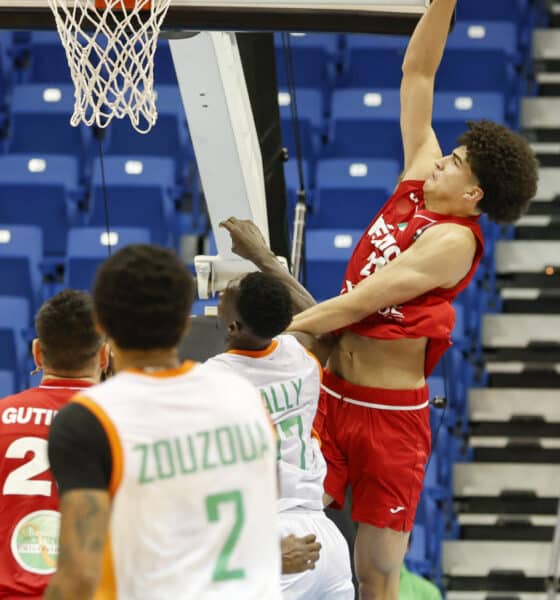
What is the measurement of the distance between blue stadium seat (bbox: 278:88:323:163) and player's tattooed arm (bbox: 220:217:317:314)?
15.6 ft

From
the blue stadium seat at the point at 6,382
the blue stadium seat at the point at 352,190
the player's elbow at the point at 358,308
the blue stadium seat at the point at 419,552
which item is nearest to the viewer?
the player's elbow at the point at 358,308

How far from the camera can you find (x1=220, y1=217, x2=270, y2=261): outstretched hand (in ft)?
16.0

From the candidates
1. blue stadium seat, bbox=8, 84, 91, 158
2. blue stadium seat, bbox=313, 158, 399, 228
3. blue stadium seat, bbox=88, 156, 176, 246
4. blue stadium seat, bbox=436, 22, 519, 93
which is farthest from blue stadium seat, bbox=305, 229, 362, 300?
blue stadium seat, bbox=8, 84, 91, 158

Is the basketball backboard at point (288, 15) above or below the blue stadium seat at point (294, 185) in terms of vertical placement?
above

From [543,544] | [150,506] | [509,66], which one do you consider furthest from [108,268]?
[509,66]

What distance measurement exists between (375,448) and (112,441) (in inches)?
82.9

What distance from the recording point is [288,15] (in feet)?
15.3

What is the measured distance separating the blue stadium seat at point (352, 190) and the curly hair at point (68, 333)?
18.3 feet

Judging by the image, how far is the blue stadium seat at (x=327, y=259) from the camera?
27.6ft

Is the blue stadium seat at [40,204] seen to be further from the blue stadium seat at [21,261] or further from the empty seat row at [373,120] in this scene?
the empty seat row at [373,120]

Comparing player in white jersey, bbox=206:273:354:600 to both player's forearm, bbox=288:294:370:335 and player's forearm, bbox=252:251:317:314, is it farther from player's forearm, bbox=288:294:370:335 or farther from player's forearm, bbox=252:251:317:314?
player's forearm, bbox=252:251:317:314

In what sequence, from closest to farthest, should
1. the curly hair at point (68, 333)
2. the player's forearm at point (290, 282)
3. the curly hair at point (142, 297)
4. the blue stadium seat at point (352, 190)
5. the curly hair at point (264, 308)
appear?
the curly hair at point (142, 297) → the curly hair at point (68, 333) → the curly hair at point (264, 308) → the player's forearm at point (290, 282) → the blue stadium seat at point (352, 190)

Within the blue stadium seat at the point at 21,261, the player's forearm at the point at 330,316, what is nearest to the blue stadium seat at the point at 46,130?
the blue stadium seat at the point at 21,261

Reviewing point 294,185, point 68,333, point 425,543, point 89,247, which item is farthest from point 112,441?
point 294,185
